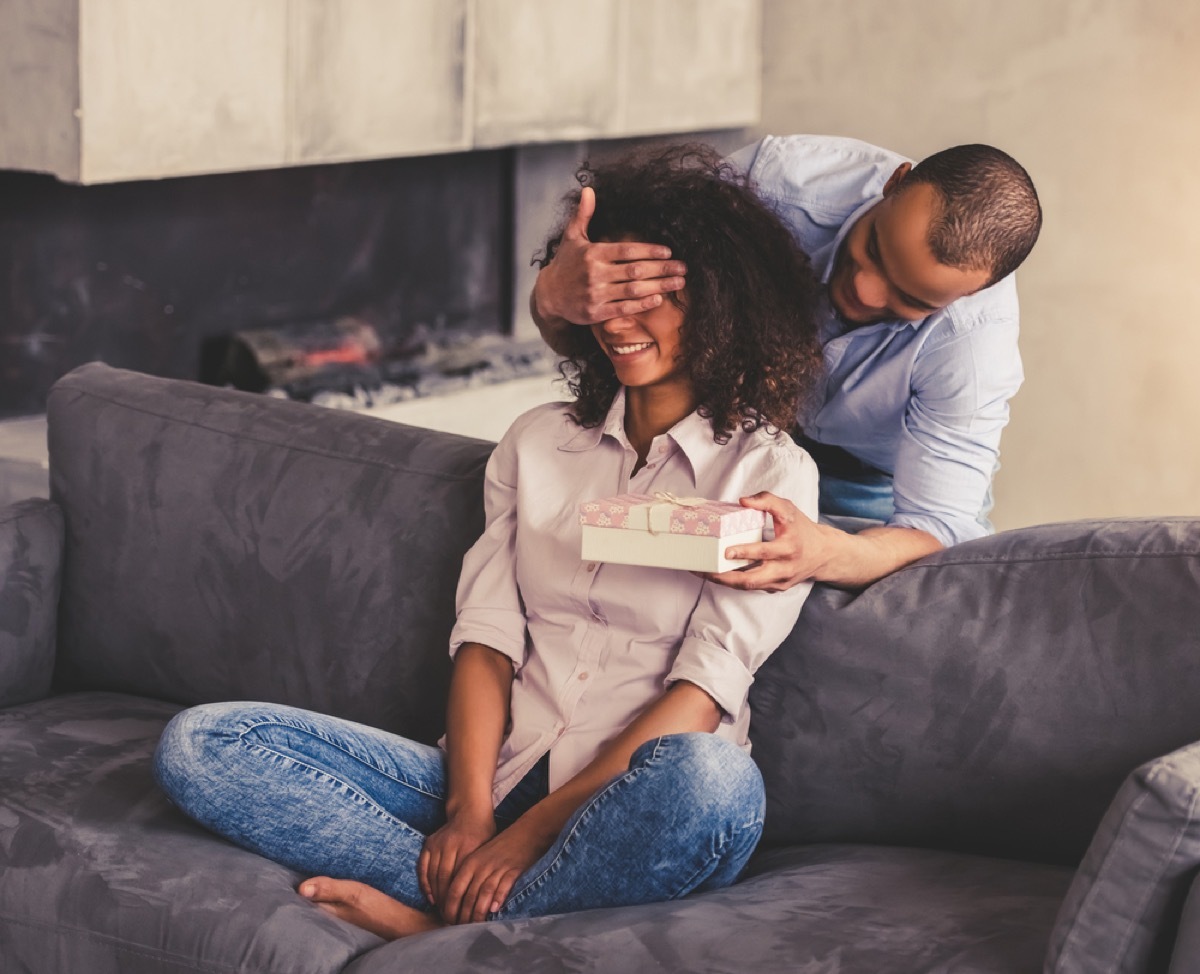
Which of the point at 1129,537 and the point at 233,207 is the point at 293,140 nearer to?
the point at 233,207

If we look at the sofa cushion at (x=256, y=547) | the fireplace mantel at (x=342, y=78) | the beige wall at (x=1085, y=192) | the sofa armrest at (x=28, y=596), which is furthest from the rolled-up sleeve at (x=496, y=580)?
the beige wall at (x=1085, y=192)

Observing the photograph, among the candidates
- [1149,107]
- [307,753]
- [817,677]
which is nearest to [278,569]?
[307,753]

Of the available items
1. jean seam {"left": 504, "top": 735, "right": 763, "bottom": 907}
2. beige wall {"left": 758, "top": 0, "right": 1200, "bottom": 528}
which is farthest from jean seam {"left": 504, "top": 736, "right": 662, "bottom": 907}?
beige wall {"left": 758, "top": 0, "right": 1200, "bottom": 528}

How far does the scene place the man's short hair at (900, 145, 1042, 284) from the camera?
5.27 ft

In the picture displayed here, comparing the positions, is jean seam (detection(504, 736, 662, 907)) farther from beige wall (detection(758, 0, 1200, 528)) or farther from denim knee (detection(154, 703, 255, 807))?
beige wall (detection(758, 0, 1200, 528))

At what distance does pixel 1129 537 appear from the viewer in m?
1.51

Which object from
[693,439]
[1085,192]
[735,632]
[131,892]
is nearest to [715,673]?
[735,632]

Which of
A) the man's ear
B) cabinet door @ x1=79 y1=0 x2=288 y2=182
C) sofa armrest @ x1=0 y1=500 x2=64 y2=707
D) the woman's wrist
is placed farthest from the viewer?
cabinet door @ x1=79 y1=0 x2=288 y2=182

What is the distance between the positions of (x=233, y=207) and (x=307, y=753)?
217 cm

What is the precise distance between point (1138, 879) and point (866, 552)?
499 millimetres

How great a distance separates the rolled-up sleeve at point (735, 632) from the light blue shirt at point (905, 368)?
24 centimetres

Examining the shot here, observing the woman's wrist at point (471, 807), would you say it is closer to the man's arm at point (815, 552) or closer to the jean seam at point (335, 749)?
the jean seam at point (335, 749)

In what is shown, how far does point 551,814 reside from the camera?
1.49 metres

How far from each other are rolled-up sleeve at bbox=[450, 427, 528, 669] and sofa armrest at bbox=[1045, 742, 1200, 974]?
2.22 feet
